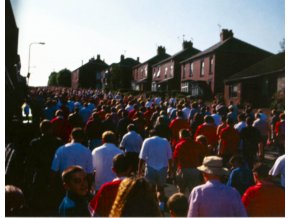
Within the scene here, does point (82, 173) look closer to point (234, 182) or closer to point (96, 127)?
point (234, 182)

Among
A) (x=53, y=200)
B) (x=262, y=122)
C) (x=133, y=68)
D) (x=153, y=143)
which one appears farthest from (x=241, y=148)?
(x=133, y=68)

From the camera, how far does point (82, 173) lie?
370cm

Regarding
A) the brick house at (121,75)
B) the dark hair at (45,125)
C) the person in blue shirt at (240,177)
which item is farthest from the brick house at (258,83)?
the brick house at (121,75)

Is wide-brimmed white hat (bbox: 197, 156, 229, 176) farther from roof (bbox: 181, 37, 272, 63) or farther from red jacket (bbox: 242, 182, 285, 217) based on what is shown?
roof (bbox: 181, 37, 272, 63)

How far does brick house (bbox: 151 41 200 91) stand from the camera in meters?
47.1

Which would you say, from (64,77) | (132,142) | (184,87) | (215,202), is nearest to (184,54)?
(184,87)

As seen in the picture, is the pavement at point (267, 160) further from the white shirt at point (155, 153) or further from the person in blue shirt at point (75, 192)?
the person in blue shirt at point (75, 192)

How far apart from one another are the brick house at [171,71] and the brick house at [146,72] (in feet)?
Result: 13.4

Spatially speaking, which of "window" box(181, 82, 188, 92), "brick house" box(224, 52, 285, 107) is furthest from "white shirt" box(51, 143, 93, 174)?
"window" box(181, 82, 188, 92)

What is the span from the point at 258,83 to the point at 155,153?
778 inches

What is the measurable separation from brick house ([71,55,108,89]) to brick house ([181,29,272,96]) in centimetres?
3912

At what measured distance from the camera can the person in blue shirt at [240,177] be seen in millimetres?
5176

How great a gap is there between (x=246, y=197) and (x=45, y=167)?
10.7 ft

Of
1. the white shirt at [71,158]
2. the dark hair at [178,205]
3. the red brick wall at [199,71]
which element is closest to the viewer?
the dark hair at [178,205]
